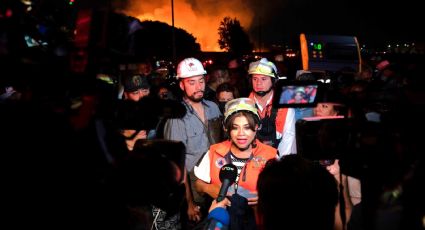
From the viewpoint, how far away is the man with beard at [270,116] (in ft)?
15.5

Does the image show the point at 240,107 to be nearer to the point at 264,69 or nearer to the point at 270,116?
the point at 270,116

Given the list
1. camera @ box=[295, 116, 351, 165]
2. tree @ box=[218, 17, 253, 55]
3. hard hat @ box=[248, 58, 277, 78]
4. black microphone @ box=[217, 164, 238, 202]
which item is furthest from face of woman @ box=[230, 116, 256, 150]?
tree @ box=[218, 17, 253, 55]

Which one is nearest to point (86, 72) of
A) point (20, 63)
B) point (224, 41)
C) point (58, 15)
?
point (20, 63)

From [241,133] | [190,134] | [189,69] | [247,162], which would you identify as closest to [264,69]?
[189,69]

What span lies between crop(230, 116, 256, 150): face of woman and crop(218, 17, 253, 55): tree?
72.1m

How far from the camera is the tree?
75625 mm

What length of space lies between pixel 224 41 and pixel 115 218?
78.0 m

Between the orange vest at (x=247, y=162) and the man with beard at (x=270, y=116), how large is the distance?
0.75m

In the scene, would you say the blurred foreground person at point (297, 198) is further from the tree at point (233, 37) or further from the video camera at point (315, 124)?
the tree at point (233, 37)

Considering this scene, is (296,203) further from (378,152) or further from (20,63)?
(20,63)

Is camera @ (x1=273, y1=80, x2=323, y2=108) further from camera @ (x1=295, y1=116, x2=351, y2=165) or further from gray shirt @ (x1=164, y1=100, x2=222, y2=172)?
gray shirt @ (x1=164, y1=100, x2=222, y2=172)

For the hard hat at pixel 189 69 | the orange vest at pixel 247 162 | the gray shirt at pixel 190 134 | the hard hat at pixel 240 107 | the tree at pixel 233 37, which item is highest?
the tree at pixel 233 37

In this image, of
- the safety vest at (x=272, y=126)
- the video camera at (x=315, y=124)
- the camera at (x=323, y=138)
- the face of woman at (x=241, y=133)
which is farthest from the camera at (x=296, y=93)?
the safety vest at (x=272, y=126)

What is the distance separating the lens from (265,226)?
1.94m
